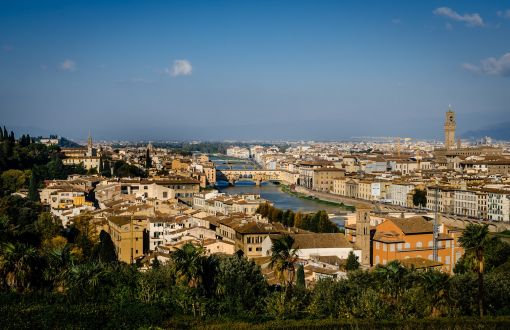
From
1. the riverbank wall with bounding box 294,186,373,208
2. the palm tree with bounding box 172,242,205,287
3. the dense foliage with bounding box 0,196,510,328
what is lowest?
the riverbank wall with bounding box 294,186,373,208

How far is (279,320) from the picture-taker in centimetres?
757

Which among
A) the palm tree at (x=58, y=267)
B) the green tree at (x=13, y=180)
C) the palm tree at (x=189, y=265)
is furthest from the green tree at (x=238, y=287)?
the green tree at (x=13, y=180)

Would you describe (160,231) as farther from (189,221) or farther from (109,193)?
(109,193)

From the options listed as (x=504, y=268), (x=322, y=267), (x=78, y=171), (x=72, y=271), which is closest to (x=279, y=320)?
(x=72, y=271)

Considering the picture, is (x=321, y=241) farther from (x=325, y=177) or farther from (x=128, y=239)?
(x=325, y=177)

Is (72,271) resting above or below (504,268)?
above

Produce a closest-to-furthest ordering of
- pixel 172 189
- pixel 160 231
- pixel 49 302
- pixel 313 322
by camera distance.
→ pixel 313 322 < pixel 49 302 < pixel 160 231 < pixel 172 189

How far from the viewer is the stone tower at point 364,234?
1490cm

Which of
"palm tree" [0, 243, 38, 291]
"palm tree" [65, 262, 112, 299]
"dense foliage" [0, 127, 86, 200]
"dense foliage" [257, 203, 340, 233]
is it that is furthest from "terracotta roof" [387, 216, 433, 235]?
"dense foliage" [0, 127, 86, 200]

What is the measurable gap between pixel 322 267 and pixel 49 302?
6.40m

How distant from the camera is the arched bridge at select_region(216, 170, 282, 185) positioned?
5912cm

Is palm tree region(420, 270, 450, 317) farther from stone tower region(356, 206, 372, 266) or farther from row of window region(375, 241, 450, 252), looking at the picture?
row of window region(375, 241, 450, 252)

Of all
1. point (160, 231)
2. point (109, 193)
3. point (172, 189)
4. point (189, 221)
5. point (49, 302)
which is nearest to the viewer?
point (49, 302)

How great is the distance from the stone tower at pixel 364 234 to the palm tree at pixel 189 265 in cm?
663
